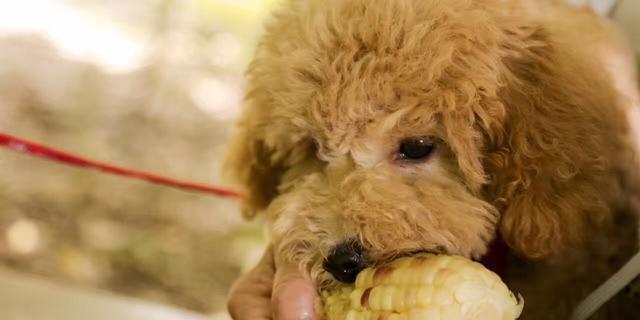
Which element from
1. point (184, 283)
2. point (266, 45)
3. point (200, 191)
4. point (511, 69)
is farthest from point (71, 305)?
point (511, 69)

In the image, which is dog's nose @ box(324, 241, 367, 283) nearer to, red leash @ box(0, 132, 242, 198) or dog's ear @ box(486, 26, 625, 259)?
dog's ear @ box(486, 26, 625, 259)

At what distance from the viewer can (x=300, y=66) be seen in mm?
1178

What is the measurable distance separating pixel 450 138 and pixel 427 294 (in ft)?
0.90

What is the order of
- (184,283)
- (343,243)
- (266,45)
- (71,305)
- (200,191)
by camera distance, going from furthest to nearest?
(200,191), (184,283), (71,305), (266,45), (343,243)

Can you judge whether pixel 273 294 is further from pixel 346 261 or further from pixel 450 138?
pixel 450 138

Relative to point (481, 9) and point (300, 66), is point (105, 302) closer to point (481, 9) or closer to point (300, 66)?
point (300, 66)

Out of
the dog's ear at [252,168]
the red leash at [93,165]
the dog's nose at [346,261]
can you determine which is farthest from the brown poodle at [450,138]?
the red leash at [93,165]

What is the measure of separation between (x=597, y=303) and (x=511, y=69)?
0.40 metres

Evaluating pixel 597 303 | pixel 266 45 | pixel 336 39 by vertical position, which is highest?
pixel 336 39

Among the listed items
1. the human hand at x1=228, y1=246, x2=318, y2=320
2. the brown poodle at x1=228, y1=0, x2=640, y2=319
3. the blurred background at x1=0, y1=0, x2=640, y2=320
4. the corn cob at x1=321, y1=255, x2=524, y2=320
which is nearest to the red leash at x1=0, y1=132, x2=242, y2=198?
the blurred background at x1=0, y1=0, x2=640, y2=320

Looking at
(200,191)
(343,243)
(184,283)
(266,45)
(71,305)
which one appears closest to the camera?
(343,243)

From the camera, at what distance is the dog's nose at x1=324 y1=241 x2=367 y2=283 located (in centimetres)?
107

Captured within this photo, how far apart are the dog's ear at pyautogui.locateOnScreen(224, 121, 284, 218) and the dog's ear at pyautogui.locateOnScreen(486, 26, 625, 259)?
455 mm

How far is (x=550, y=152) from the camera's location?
3.72 feet
